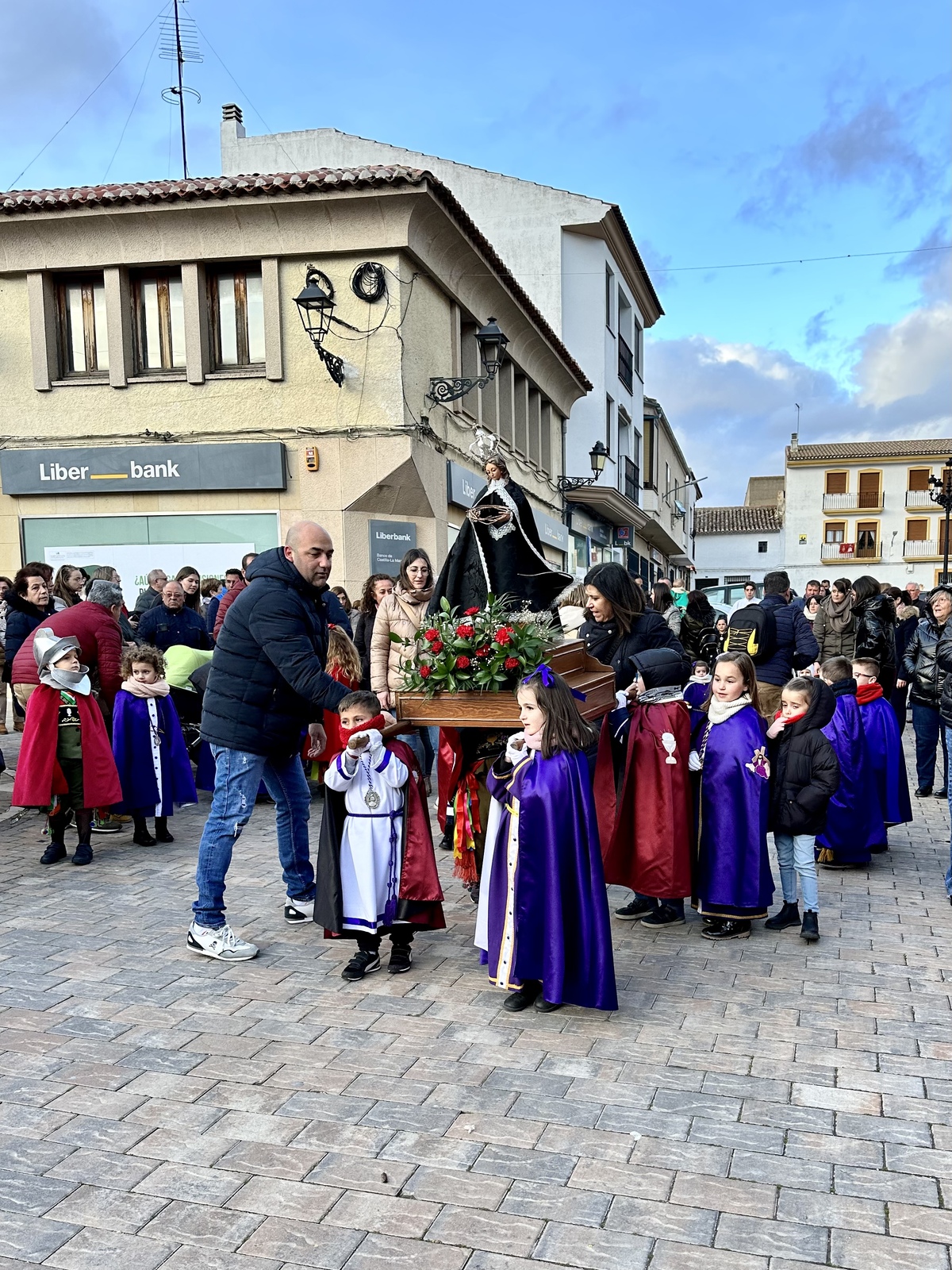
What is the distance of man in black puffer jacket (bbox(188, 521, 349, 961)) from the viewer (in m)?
4.98

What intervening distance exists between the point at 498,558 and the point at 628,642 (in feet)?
2.98

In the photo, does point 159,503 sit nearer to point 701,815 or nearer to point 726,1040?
point 701,815

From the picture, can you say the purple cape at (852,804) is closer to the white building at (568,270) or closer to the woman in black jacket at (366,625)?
the woman in black jacket at (366,625)

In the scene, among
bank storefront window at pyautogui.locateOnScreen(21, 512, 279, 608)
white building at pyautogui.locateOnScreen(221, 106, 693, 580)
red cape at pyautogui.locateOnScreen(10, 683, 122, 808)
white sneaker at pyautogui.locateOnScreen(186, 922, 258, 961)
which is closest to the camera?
white sneaker at pyautogui.locateOnScreen(186, 922, 258, 961)

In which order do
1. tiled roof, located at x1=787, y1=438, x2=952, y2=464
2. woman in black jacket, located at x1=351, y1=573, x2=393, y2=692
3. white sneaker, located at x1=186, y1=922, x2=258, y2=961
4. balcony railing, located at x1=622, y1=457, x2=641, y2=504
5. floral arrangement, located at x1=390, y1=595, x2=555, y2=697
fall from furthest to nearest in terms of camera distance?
tiled roof, located at x1=787, y1=438, x2=952, y2=464
balcony railing, located at x1=622, y1=457, x2=641, y2=504
woman in black jacket, located at x1=351, y1=573, x2=393, y2=692
white sneaker, located at x1=186, y1=922, x2=258, y2=961
floral arrangement, located at x1=390, y1=595, x2=555, y2=697

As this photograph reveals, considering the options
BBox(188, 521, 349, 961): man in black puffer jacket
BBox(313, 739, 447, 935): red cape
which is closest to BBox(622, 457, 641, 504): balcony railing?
BBox(188, 521, 349, 961): man in black puffer jacket

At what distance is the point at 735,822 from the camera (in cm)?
532

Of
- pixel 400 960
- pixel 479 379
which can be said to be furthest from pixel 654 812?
pixel 479 379

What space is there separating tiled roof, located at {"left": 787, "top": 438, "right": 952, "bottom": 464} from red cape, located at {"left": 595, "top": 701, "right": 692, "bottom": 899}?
204 ft

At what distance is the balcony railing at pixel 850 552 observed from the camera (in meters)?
63.4

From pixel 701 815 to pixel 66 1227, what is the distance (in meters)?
3.56

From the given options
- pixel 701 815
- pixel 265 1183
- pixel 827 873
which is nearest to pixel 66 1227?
pixel 265 1183

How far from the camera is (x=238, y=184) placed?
46.3 feet

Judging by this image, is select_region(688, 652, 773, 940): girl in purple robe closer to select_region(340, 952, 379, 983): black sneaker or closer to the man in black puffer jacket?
select_region(340, 952, 379, 983): black sneaker
